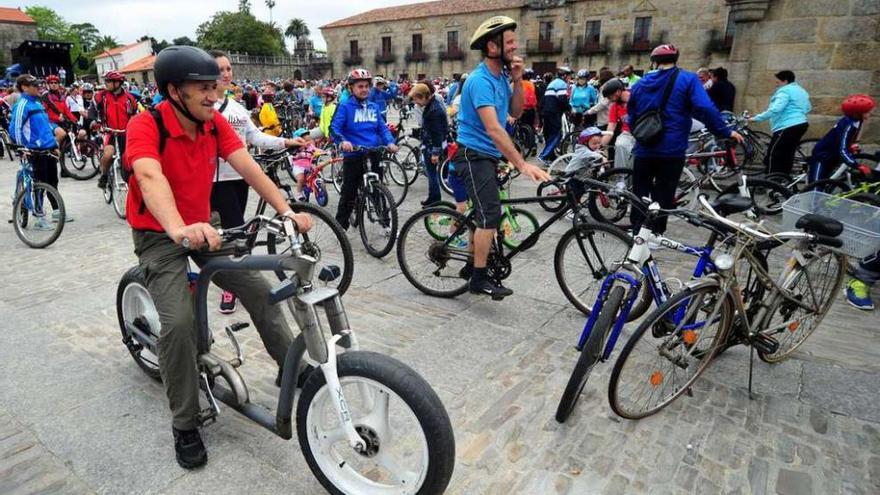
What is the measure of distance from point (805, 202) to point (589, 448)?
2392 mm

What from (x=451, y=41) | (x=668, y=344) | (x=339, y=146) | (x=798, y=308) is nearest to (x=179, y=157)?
(x=668, y=344)

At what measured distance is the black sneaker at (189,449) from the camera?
2521mm

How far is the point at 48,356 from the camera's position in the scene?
145 inches

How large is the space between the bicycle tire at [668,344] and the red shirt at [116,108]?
8955mm

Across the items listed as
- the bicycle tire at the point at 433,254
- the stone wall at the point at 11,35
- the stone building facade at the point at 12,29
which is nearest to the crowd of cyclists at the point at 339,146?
the bicycle tire at the point at 433,254

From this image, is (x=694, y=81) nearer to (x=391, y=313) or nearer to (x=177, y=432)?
(x=391, y=313)

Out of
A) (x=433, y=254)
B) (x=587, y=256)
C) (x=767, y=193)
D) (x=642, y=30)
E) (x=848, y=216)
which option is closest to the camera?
(x=848, y=216)

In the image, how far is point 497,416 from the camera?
2.95 metres

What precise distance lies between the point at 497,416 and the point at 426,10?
2091 inches

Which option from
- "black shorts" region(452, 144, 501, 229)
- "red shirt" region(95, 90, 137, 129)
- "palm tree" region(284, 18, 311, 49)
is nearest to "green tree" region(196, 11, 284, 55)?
"palm tree" region(284, 18, 311, 49)

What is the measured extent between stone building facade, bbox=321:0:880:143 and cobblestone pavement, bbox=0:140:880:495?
5.41m

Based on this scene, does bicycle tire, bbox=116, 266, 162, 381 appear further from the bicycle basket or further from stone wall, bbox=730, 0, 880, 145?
stone wall, bbox=730, 0, 880, 145

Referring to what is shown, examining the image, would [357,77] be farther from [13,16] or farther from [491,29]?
[13,16]

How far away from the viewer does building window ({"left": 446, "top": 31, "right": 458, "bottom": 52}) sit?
4909cm
